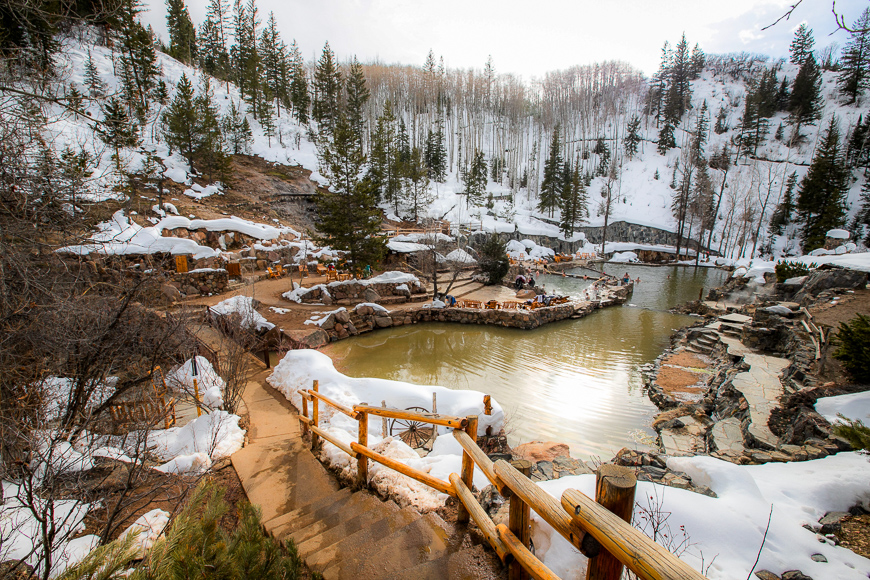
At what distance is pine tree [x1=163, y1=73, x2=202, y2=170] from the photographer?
2450 cm

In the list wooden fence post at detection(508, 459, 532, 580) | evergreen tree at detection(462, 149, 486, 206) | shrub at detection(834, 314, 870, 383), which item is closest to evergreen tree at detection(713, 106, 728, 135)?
evergreen tree at detection(462, 149, 486, 206)

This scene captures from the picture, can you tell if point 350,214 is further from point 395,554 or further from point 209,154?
point 209,154

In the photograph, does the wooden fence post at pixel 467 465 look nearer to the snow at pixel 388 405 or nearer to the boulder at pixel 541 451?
the snow at pixel 388 405

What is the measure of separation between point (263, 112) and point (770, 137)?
61.8 metres

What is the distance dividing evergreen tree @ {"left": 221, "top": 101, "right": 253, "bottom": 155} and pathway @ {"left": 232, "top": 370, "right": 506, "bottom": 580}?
3674cm

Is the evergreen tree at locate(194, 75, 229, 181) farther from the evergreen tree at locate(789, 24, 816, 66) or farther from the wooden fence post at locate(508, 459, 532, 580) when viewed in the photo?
the evergreen tree at locate(789, 24, 816, 66)

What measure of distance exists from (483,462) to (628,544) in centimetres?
119

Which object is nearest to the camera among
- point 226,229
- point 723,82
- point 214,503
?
point 214,503

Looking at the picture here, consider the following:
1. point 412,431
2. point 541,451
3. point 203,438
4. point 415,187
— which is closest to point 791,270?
point 541,451

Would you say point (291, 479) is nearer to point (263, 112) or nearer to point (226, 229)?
point (226, 229)

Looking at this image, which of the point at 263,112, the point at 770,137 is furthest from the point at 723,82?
the point at 263,112

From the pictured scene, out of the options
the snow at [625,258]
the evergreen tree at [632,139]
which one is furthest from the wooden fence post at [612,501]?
the evergreen tree at [632,139]

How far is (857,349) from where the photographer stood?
5.60m

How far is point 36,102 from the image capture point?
3451 mm
